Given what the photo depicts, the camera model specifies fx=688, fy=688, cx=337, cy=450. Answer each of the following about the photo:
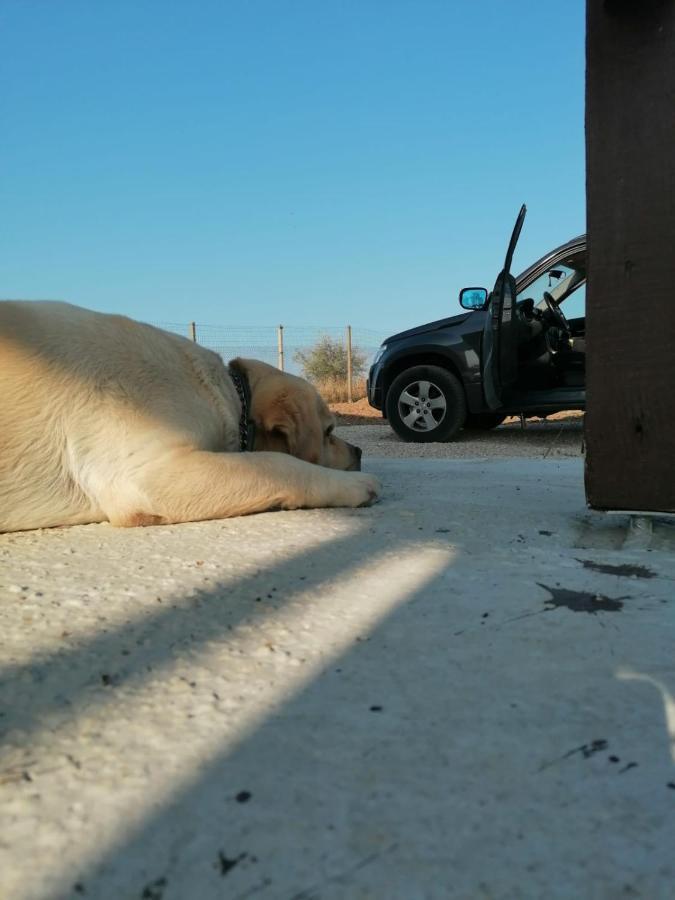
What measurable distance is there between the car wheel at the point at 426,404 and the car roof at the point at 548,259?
4.31ft

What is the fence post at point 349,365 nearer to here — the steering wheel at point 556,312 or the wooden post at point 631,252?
the steering wheel at point 556,312

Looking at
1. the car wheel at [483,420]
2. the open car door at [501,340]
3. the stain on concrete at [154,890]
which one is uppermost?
the open car door at [501,340]

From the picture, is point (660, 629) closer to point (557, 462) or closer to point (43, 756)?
point (43, 756)

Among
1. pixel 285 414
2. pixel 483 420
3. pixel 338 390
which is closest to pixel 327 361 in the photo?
pixel 338 390

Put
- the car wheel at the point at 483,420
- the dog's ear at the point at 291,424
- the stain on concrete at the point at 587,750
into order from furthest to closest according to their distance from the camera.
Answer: the car wheel at the point at 483,420, the dog's ear at the point at 291,424, the stain on concrete at the point at 587,750

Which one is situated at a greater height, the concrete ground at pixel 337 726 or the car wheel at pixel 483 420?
the car wheel at pixel 483 420

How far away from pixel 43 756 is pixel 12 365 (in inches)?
73.0

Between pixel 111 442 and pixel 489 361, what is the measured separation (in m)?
4.95

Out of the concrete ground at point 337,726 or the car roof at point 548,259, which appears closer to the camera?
the concrete ground at point 337,726

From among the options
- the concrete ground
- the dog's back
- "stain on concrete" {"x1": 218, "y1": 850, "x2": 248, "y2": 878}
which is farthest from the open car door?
"stain on concrete" {"x1": 218, "y1": 850, "x2": 248, "y2": 878}

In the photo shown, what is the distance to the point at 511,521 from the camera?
102 inches

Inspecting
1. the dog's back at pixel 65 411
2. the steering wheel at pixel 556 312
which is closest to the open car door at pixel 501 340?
the steering wheel at pixel 556 312

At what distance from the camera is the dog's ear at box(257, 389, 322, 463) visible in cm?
315

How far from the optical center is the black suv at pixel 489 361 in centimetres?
705
